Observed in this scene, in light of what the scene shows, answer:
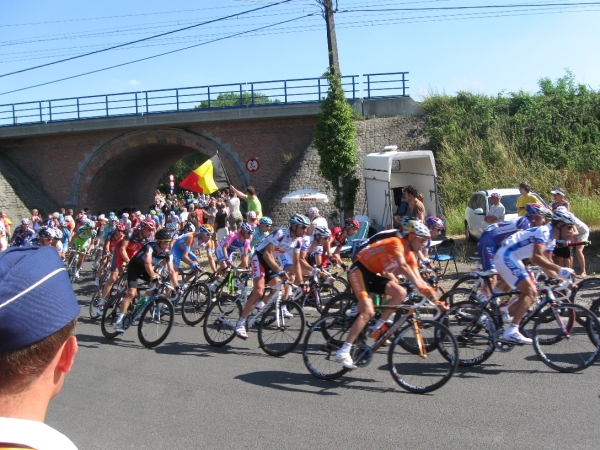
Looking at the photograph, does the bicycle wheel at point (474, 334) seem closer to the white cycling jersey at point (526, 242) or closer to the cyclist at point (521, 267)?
the cyclist at point (521, 267)

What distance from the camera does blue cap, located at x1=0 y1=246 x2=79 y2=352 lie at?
142 centimetres

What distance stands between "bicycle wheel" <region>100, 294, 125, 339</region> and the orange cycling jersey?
4.73 meters

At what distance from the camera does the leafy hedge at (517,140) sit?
24594mm

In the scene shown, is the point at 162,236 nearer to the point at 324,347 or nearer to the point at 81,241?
the point at 324,347

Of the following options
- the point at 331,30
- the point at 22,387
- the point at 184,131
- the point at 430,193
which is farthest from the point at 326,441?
the point at 184,131

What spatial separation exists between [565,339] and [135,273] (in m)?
6.40

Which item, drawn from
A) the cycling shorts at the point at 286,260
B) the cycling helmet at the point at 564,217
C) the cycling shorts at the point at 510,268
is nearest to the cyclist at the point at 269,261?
the cycling shorts at the point at 286,260

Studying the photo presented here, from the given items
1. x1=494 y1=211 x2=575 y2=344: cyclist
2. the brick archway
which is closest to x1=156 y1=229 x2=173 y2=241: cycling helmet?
x1=494 y1=211 x2=575 y2=344: cyclist

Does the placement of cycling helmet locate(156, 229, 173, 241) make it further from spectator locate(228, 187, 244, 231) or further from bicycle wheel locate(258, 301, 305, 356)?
spectator locate(228, 187, 244, 231)

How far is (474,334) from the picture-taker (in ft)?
25.1

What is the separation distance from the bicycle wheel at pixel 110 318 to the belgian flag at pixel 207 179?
28.7 feet

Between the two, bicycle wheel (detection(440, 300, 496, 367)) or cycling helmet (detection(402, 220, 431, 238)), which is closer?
cycling helmet (detection(402, 220, 431, 238))

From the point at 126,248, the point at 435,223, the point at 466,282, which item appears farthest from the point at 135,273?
the point at 466,282

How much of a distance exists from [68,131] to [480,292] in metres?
30.0
